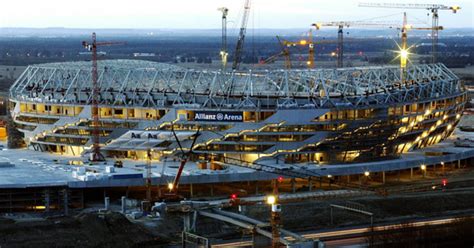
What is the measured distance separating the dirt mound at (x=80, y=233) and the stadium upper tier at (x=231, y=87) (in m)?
27.8

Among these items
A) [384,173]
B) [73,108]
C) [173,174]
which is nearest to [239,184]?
[173,174]

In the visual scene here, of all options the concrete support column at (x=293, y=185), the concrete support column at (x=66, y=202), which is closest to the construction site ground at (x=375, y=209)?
the concrete support column at (x=293, y=185)

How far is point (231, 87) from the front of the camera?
349ft

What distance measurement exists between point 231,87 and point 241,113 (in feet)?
21.4

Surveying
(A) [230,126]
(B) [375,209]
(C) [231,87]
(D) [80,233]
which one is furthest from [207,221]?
(C) [231,87]

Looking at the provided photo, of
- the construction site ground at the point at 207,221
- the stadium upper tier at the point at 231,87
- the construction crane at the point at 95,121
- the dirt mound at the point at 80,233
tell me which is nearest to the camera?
the dirt mound at the point at 80,233

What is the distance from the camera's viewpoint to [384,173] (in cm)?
10025

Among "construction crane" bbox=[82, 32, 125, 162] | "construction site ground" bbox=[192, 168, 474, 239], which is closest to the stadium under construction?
"construction crane" bbox=[82, 32, 125, 162]

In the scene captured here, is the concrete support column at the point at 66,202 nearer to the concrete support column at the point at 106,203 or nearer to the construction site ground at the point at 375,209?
the concrete support column at the point at 106,203

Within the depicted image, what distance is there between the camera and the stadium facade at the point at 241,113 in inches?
3952

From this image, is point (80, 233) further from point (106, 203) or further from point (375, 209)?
point (375, 209)

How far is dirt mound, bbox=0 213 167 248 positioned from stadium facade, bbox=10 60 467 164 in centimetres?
2408

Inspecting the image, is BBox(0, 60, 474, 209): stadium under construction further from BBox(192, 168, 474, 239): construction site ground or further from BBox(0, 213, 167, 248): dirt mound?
BBox(0, 213, 167, 248): dirt mound

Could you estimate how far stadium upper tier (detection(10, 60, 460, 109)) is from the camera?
104 meters
